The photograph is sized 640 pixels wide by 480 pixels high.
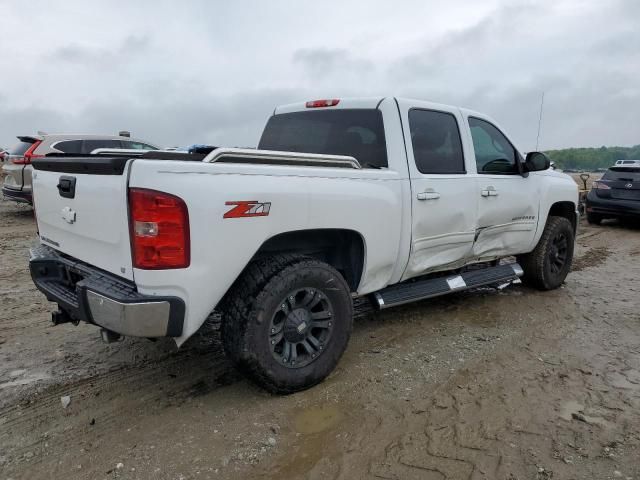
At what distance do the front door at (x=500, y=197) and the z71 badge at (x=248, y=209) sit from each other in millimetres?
2214

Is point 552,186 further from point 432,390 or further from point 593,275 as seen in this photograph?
point 432,390

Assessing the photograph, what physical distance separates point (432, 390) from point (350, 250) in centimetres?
109

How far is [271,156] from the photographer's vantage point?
308 cm

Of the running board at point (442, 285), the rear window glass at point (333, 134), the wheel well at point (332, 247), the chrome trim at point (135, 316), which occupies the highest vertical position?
the rear window glass at point (333, 134)

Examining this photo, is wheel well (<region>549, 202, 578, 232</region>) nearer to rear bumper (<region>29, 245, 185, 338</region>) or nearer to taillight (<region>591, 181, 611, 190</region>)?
rear bumper (<region>29, 245, 185, 338</region>)

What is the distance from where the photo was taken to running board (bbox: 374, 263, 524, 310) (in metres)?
3.97

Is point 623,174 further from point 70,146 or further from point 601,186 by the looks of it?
point 70,146

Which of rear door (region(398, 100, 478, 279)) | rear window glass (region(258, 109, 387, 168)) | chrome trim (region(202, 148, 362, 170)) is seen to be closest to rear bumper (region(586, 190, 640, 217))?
rear door (region(398, 100, 478, 279))

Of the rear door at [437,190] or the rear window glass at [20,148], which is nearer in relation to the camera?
the rear door at [437,190]

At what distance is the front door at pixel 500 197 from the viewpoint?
451cm

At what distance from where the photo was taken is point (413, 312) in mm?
4895

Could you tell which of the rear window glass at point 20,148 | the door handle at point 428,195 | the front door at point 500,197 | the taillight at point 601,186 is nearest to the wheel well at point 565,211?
the front door at point 500,197

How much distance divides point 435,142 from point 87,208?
2.66 metres

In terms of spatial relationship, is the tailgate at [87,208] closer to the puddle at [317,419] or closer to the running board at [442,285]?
the puddle at [317,419]
